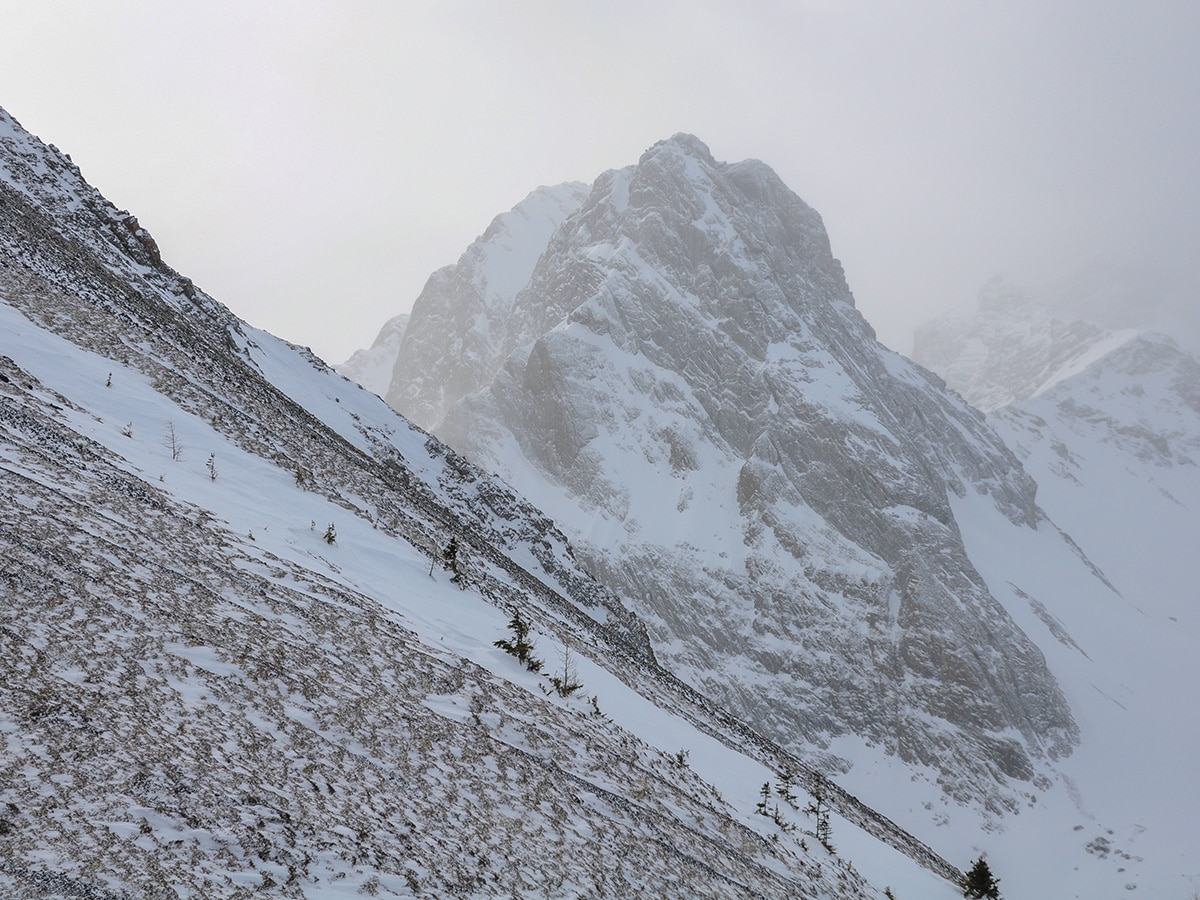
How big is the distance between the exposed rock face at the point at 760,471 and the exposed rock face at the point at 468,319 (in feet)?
25.3

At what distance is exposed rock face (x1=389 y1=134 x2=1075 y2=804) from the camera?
95312mm

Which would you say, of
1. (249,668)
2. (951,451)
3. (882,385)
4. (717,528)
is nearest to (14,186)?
(249,668)

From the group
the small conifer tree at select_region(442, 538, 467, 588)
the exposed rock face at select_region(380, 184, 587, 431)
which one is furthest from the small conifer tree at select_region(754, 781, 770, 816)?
the exposed rock face at select_region(380, 184, 587, 431)

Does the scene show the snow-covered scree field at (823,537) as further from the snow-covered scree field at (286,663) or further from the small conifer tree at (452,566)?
the small conifer tree at (452,566)

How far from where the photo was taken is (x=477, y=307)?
174 metres

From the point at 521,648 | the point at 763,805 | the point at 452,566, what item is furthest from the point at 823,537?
the point at 521,648

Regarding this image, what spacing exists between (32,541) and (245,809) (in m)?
4.68

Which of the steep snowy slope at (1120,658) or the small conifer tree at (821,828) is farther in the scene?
the steep snowy slope at (1120,658)

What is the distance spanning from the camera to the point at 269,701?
7871 mm

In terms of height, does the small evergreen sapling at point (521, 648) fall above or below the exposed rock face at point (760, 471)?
below

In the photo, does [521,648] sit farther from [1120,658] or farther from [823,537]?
[1120,658]

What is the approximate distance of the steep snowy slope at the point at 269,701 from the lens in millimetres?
5879

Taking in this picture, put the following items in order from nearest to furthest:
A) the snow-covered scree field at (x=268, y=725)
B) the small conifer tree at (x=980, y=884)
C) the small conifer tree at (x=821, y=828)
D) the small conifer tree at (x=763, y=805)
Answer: the snow-covered scree field at (x=268, y=725), the small conifer tree at (x=763, y=805), the small conifer tree at (x=821, y=828), the small conifer tree at (x=980, y=884)

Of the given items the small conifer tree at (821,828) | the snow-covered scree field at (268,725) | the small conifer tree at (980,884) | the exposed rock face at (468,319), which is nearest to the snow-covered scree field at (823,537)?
the exposed rock face at (468,319)
